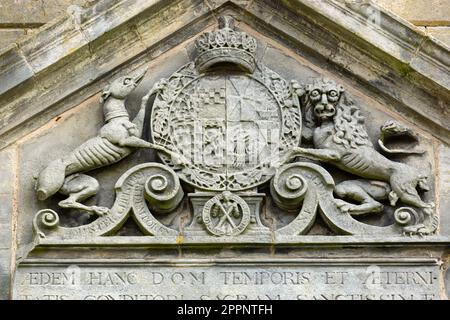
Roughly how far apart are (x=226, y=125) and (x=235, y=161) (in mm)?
278

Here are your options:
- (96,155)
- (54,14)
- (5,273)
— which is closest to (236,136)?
(96,155)

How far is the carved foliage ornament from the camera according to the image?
12.8 m

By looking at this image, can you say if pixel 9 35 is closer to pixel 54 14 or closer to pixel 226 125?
pixel 54 14

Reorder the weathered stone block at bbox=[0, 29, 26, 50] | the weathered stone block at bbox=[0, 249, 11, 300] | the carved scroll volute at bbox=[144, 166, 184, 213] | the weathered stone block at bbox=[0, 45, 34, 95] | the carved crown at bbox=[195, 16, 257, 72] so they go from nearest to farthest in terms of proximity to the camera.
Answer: the weathered stone block at bbox=[0, 249, 11, 300], the carved scroll volute at bbox=[144, 166, 184, 213], the weathered stone block at bbox=[0, 45, 34, 95], the carved crown at bbox=[195, 16, 257, 72], the weathered stone block at bbox=[0, 29, 26, 50]

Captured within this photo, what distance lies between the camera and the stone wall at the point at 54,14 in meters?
14.7

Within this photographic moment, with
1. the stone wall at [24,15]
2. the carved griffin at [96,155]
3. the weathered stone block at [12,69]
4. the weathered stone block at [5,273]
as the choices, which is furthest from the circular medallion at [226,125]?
the stone wall at [24,15]

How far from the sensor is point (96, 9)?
43.0 feet

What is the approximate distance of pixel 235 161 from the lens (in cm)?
1291

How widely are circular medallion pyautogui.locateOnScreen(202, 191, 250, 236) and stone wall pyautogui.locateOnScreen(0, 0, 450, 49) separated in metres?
2.72

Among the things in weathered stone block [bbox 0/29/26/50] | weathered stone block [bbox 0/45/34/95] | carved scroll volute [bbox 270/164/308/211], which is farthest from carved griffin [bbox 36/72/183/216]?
weathered stone block [bbox 0/29/26/50]

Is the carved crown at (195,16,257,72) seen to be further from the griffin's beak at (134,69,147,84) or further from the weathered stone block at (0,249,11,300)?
the weathered stone block at (0,249,11,300)

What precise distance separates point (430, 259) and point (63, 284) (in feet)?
8.46
